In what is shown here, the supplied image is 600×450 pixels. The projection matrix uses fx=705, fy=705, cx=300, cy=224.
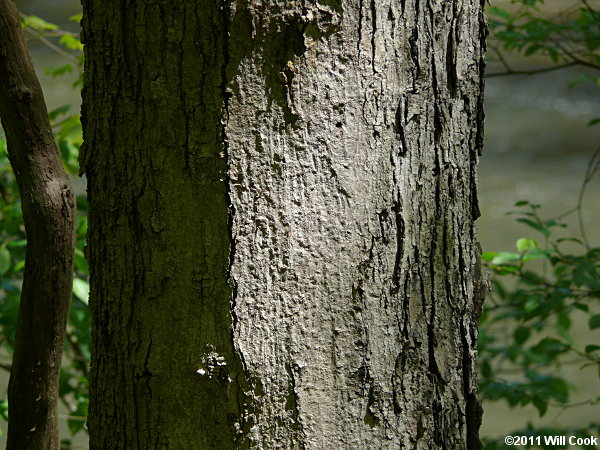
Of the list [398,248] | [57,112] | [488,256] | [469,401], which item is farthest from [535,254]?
[57,112]

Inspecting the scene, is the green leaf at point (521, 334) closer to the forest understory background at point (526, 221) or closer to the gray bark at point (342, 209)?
the forest understory background at point (526, 221)

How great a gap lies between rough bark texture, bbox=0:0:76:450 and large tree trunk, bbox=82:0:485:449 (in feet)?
0.85

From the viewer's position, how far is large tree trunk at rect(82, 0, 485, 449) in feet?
2.33

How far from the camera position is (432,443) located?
79 centimetres

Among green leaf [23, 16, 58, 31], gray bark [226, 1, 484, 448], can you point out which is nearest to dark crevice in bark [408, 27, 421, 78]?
gray bark [226, 1, 484, 448]

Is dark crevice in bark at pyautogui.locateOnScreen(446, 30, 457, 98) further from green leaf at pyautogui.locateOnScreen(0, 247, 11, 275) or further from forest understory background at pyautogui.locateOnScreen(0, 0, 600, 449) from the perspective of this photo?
green leaf at pyautogui.locateOnScreen(0, 247, 11, 275)

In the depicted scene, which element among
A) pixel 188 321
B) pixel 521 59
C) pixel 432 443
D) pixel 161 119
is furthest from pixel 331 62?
pixel 521 59

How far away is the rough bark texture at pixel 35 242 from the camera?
98cm

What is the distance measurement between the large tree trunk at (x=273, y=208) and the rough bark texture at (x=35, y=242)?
26cm

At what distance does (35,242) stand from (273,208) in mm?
476

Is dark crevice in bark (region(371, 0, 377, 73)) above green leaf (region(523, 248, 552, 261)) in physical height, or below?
below

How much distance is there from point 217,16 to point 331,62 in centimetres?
12

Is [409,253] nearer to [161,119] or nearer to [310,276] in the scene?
[310,276]

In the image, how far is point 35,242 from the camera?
103cm
